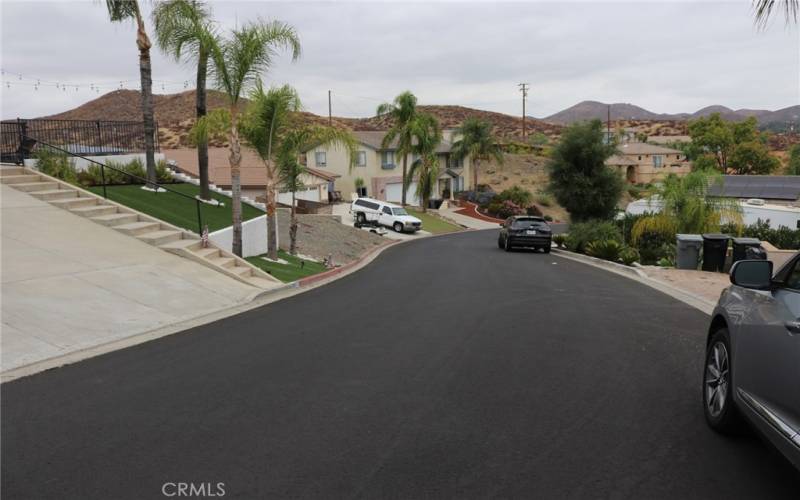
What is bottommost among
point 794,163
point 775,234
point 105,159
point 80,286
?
point 775,234

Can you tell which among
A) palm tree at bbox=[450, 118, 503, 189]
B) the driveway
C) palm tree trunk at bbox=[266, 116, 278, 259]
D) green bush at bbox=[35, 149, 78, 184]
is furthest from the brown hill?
green bush at bbox=[35, 149, 78, 184]

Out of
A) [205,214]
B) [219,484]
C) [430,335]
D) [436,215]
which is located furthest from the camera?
[436,215]

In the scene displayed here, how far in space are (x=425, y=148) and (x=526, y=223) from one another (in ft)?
89.9

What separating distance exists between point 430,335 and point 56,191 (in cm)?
1201

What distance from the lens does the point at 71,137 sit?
23328 mm

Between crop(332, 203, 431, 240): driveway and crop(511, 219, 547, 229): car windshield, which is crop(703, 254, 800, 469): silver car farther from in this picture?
crop(332, 203, 431, 240): driveway

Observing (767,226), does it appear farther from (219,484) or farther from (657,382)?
(219,484)

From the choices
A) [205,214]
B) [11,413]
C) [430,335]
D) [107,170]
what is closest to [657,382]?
[430,335]

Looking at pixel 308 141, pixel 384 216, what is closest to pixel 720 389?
pixel 308 141

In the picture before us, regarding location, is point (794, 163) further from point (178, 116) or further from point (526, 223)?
point (178, 116)

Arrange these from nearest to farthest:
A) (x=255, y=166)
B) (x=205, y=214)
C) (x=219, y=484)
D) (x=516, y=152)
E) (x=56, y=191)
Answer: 1. (x=219, y=484)
2. (x=56, y=191)
3. (x=205, y=214)
4. (x=255, y=166)
5. (x=516, y=152)

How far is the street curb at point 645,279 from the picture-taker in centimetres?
1369

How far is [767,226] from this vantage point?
26.7 m

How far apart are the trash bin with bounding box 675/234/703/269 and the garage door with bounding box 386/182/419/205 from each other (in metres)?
47.2
